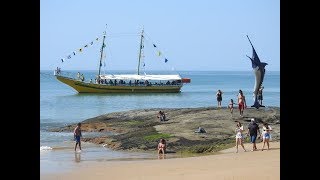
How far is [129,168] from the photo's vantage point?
18422 mm

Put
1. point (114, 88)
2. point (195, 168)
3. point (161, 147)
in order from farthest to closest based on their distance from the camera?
point (114, 88) → point (161, 147) → point (195, 168)

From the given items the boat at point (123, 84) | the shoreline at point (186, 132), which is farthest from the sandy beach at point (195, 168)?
the boat at point (123, 84)

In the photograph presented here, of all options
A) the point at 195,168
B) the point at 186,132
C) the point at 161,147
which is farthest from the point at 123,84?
the point at 195,168

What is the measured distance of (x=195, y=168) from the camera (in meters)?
17.5

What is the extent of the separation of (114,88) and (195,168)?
195 feet

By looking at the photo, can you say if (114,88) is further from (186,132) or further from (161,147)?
(161,147)

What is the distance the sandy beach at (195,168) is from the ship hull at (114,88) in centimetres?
5610

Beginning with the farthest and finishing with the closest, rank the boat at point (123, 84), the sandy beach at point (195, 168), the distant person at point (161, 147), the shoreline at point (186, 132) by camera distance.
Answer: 1. the boat at point (123, 84)
2. the shoreline at point (186, 132)
3. the distant person at point (161, 147)
4. the sandy beach at point (195, 168)

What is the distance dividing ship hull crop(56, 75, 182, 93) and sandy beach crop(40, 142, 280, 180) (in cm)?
5610

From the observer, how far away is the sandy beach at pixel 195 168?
1570cm

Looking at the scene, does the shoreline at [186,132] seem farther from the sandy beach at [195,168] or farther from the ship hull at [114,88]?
the ship hull at [114,88]

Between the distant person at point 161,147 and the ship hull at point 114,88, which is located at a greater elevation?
the ship hull at point 114,88
